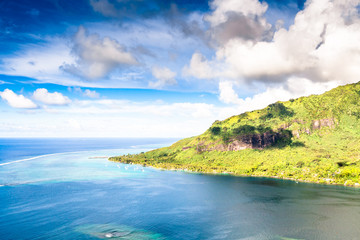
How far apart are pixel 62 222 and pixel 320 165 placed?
182m

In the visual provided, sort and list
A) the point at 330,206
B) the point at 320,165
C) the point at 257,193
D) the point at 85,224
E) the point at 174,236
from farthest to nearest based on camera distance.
Answer: the point at 320,165
the point at 257,193
the point at 330,206
the point at 85,224
the point at 174,236

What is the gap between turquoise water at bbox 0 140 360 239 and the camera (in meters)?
80.7

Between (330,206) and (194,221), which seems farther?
(330,206)

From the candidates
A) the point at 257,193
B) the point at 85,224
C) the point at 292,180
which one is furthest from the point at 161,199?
the point at 292,180

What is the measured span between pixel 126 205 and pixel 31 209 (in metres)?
40.0

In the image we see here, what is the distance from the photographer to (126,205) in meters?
110

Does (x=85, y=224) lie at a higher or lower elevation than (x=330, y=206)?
higher

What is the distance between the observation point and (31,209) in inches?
3994

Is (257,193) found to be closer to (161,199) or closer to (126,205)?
(161,199)

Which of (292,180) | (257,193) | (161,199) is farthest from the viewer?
(292,180)

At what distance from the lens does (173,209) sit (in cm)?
10619

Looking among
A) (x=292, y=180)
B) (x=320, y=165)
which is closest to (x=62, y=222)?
(x=292, y=180)

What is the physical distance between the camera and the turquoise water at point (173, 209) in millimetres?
80688

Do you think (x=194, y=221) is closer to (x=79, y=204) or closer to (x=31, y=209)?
(x=79, y=204)
